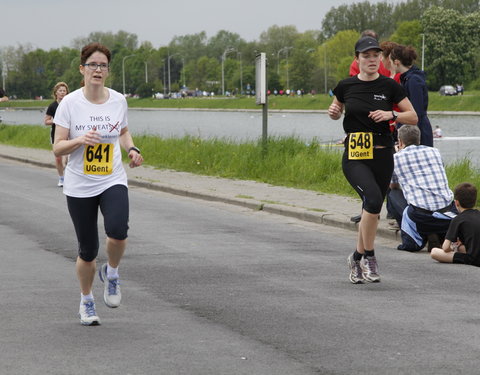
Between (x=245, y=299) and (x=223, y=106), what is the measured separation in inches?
4985

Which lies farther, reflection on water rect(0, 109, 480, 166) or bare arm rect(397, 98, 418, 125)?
reflection on water rect(0, 109, 480, 166)

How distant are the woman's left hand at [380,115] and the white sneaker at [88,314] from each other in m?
2.71

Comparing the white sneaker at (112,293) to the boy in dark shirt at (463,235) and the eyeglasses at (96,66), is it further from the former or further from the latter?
the boy in dark shirt at (463,235)

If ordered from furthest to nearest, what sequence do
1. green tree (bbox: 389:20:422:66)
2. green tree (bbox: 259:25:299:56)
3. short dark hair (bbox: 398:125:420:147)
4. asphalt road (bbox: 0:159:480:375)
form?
green tree (bbox: 259:25:299:56) < green tree (bbox: 389:20:422:66) < short dark hair (bbox: 398:125:420:147) < asphalt road (bbox: 0:159:480:375)

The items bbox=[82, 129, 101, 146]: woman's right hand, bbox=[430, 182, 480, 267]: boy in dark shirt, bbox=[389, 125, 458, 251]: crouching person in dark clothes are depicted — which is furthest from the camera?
bbox=[389, 125, 458, 251]: crouching person in dark clothes

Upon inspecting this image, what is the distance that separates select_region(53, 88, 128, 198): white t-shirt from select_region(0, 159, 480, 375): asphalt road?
0.87 m

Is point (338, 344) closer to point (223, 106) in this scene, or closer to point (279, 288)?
point (279, 288)

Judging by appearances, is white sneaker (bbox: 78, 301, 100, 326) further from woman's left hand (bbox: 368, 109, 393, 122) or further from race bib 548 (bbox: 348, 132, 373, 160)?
woman's left hand (bbox: 368, 109, 393, 122)

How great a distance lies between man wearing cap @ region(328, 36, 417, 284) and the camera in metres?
7.78

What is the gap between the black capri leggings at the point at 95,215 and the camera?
241 inches

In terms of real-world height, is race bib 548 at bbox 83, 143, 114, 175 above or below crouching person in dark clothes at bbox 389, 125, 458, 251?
above

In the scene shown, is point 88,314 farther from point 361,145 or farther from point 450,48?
point 450,48

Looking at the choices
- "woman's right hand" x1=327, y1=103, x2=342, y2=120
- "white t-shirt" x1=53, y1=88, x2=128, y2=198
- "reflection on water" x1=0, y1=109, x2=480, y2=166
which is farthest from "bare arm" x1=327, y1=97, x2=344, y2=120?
"reflection on water" x1=0, y1=109, x2=480, y2=166

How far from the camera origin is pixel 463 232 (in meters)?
8.74
